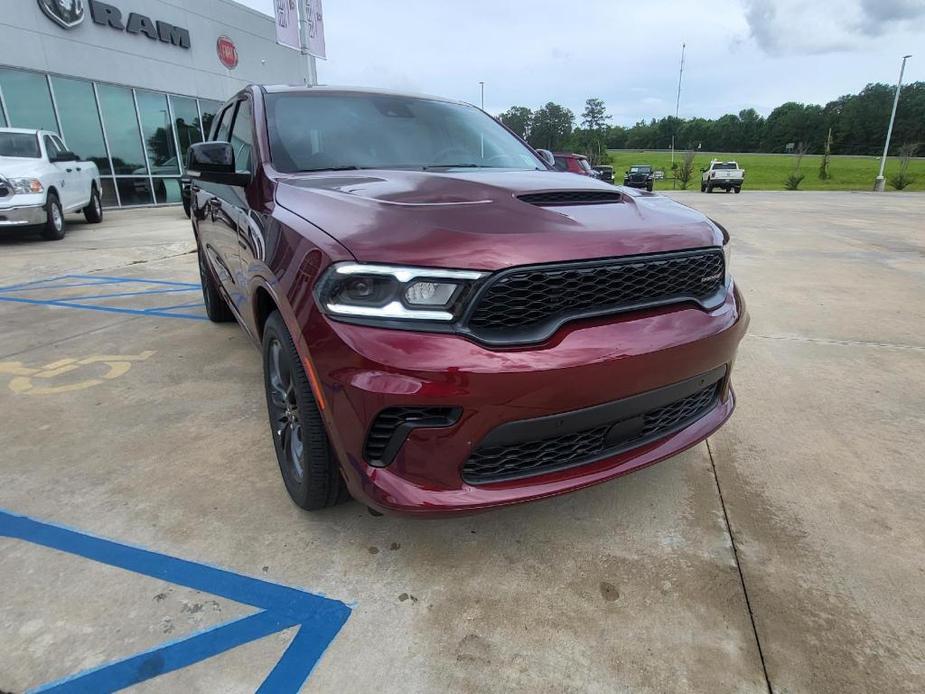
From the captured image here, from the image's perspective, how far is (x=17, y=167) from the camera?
8617 millimetres

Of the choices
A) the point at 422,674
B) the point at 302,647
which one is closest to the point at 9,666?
the point at 302,647

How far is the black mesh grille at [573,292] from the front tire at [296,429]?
685 mm

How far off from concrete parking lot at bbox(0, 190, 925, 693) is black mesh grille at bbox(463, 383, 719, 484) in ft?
1.36

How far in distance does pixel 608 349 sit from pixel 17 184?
10.2 meters

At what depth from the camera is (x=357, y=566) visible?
194 cm

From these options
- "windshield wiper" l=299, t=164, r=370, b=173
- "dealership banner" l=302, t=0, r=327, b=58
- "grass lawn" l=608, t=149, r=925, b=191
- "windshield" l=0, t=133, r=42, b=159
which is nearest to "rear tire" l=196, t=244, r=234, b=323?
"windshield wiper" l=299, t=164, r=370, b=173

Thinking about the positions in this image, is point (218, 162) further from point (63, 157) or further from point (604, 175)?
point (604, 175)

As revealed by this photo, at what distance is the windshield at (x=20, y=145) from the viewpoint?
9062mm

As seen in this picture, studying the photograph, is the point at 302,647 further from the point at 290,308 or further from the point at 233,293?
the point at 233,293

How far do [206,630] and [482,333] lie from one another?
120 centimetres

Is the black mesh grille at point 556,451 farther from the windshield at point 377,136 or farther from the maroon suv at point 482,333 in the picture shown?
the windshield at point 377,136

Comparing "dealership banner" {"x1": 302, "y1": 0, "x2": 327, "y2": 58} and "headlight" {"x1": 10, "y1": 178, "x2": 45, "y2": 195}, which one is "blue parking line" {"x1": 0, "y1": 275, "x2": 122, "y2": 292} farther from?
"dealership banner" {"x1": 302, "y1": 0, "x2": 327, "y2": 58}

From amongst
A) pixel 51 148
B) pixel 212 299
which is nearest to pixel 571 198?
pixel 212 299

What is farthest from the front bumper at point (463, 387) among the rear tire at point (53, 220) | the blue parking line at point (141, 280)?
the rear tire at point (53, 220)
